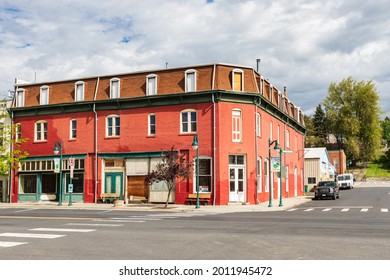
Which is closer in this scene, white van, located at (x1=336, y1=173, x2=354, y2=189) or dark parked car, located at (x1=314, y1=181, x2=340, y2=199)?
dark parked car, located at (x1=314, y1=181, x2=340, y2=199)

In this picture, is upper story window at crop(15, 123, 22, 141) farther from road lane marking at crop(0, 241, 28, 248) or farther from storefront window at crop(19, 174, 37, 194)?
road lane marking at crop(0, 241, 28, 248)

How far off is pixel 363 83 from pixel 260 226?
8441 cm

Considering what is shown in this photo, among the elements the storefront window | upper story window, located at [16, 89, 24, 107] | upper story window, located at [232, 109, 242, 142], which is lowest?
the storefront window

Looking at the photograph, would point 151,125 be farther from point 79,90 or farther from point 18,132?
point 18,132

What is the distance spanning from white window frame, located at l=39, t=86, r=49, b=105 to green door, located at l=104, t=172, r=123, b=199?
28.3 feet

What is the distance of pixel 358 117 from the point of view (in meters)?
93.1

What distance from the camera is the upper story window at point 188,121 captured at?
3334 cm

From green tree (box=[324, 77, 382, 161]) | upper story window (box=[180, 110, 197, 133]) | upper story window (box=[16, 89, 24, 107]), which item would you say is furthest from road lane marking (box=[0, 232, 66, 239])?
green tree (box=[324, 77, 382, 161])

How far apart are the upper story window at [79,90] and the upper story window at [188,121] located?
29.9 ft

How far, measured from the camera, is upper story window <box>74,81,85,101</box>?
121 ft

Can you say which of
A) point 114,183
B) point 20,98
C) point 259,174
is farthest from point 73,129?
point 259,174

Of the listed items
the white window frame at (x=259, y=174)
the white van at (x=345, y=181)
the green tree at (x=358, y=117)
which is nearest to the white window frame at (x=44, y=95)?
the white window frame at (x=259, y=174)

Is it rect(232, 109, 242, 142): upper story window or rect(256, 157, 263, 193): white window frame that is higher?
rect(232, 109, 242, 142): upper story window
